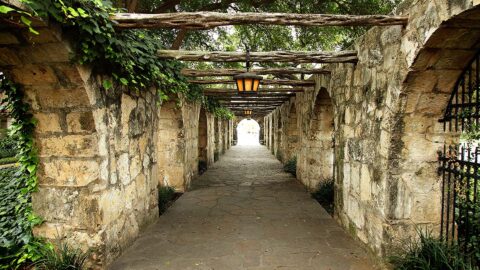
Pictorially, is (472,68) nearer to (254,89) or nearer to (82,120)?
(254,89)

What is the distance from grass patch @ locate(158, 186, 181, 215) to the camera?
5230 millimetres

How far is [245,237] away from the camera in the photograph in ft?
12.6

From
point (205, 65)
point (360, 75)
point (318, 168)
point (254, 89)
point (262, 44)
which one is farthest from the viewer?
point (205, 65)

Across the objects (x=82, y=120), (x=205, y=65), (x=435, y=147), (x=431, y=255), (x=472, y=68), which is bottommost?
(x=431, y=255)

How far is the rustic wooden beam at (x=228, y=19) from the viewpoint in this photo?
2637 mm

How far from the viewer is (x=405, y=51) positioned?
2.61m

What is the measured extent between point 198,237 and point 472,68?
3.59 meters

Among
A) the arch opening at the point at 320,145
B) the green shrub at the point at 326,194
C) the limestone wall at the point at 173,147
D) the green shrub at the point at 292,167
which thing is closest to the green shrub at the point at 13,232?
the limestone wall at the point at 173,147

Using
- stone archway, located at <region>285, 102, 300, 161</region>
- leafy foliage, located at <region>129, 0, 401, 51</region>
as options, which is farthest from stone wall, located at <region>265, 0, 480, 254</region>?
stone archway, located at <region>285, 102, 300, 161</region>

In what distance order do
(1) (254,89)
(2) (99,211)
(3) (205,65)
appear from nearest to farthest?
(2) (99,211), (1) (254,89), (3) (205,65)

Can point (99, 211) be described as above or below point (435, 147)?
below

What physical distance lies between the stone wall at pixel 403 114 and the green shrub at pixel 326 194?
1549mm

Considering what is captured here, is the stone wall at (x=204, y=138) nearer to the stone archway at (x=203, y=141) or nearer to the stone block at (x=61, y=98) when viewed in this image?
the stone archway at (x=203, y=141)

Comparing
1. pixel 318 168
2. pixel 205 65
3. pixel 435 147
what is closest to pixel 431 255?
pixel 435 147
